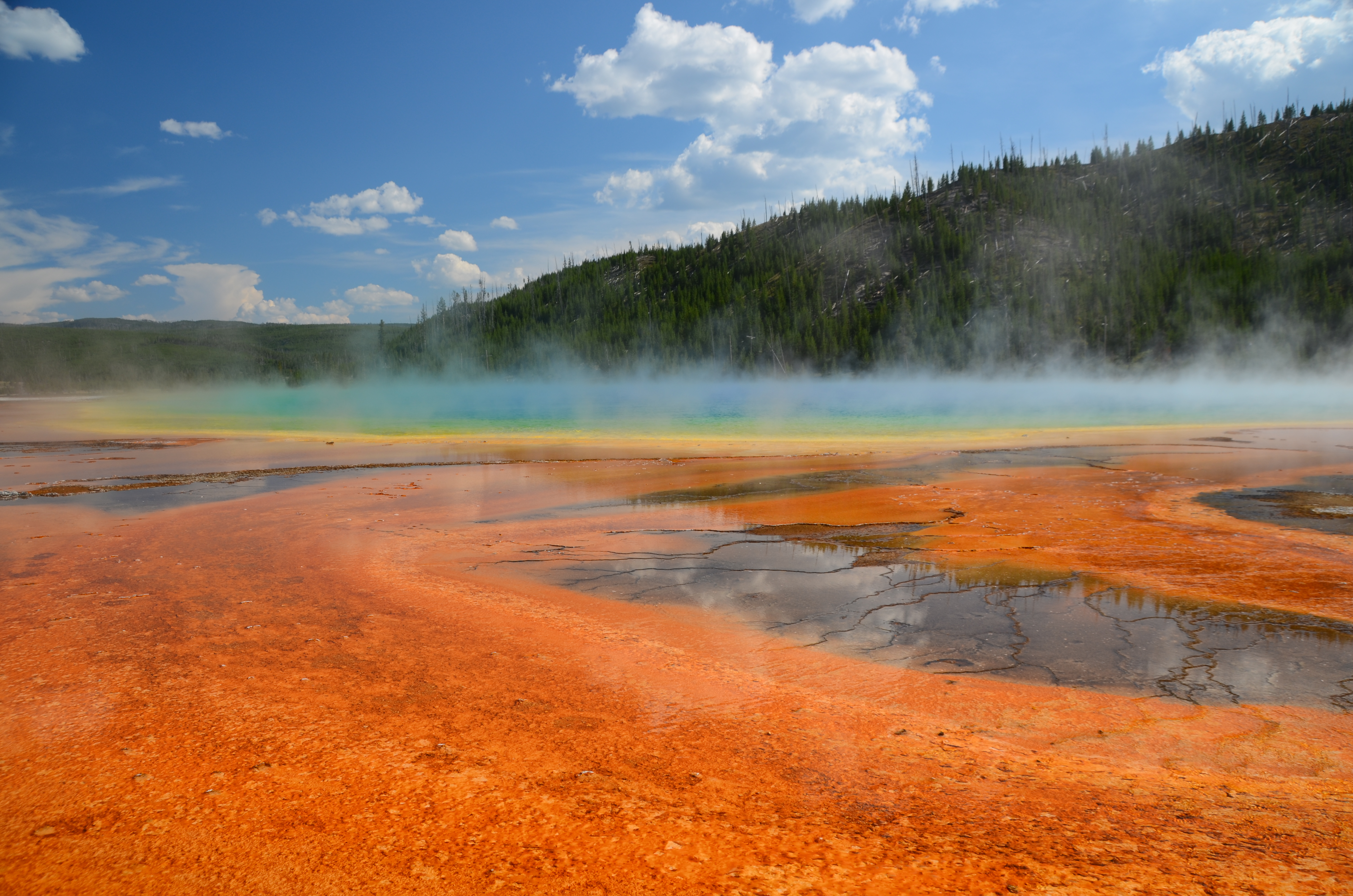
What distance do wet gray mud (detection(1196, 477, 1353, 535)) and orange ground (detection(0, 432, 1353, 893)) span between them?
261 centimetres

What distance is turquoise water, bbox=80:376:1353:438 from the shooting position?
116ft

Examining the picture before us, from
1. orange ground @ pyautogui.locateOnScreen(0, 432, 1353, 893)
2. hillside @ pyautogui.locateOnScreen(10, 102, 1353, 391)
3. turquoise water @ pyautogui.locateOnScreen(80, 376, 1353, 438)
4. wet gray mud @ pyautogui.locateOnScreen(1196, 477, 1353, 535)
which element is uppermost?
hillside @ pyautogui.locateOnScreen(10, 102, 1353, 391)

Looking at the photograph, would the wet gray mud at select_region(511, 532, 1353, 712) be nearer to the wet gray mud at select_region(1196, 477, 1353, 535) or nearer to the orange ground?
the orange ground

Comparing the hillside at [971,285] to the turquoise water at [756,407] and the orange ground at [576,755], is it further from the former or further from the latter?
the orange ground at [576,755]

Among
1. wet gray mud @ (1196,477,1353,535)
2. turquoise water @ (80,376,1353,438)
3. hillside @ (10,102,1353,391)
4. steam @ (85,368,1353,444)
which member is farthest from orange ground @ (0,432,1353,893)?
hillside @ (10,102,1353,391)

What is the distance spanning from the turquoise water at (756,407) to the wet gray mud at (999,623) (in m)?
21.2

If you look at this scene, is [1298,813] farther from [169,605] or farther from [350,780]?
[169,605]

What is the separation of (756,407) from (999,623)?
52627 mm

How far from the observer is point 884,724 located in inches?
169

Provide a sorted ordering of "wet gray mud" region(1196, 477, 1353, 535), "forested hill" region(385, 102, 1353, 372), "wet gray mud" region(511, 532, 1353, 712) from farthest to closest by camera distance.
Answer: "forested hill" region(385, 102, 1353, 372) → "wet gray mud" region(1196, 477, 1353, 535) → "wet gray mud" region(511, 532, 1353, 712)

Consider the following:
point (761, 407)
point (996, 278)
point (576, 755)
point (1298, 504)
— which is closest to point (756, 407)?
point (761, 407)

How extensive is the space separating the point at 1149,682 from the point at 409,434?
102 feet

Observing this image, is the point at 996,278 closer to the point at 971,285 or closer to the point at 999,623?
the point at 971,285

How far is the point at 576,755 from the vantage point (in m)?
3.88
